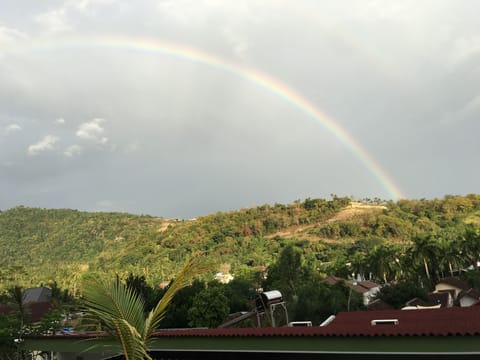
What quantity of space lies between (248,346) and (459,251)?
2509 inches

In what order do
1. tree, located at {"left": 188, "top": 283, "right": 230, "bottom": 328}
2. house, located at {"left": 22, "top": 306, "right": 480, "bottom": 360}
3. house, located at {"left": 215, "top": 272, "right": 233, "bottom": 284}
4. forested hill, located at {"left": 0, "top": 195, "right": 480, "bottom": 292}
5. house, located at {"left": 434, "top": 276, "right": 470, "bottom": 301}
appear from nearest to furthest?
house, located at {"left": 22, "top": 306, "right": 480, "bottom": 360}, tree, located at {"left": 188, "top": 283, "right": 230, "bottom": 328}, house, located at {"left": 434, "top": 276, "right": 470, "bottom": 301}, house, located at {"left": 215, "top": 272, "right": 233, "bottom": 284}, forested hill, located at {"left": 0, "top": 195, "right": 480, "bottom": 292}

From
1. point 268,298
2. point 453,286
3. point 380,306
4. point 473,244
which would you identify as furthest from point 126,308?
point 473,244

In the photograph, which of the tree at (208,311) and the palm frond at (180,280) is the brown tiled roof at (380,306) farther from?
the palm frond at (180,280)

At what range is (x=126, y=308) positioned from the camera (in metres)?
4.18

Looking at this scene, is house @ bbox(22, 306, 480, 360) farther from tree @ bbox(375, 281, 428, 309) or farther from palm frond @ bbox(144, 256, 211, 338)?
tree @ bbox(375, 281, 428, 309)

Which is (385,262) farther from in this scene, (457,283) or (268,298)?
(268,298)

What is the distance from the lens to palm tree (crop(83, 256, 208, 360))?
403 cm

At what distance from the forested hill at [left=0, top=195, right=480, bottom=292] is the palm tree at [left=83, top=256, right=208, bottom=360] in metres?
84.0

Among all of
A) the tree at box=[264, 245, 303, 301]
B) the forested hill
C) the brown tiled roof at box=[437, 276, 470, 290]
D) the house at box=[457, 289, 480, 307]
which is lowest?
the house at box=[457, 289, 480, 307]

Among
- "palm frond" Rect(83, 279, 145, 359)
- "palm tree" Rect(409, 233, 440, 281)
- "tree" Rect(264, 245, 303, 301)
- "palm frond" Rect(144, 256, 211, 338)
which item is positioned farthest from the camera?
"palm tree" Rect(409, 233, 440, 281)

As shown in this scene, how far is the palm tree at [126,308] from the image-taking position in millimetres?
4031

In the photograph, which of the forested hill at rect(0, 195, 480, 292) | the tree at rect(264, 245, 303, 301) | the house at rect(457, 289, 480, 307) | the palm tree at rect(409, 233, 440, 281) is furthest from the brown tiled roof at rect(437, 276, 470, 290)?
the forested hill at rect(0, 195, 480, 292)

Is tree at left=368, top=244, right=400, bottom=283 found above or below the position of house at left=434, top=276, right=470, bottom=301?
above

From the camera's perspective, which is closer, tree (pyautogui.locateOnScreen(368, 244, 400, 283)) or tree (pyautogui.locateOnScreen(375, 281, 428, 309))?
tree (pyautogui.locateOnScreen(375, 281, 428, 309))
